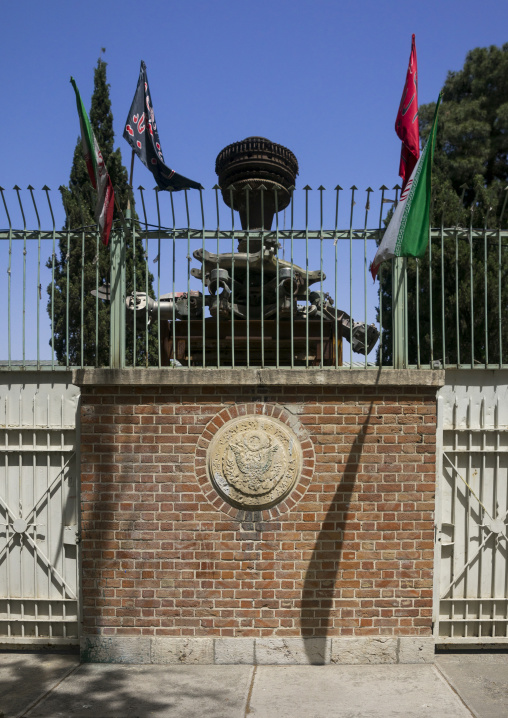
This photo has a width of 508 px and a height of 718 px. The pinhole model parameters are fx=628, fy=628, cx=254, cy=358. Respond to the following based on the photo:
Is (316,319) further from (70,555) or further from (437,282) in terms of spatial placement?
(437,282)

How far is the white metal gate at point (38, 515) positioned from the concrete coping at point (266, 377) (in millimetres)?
610

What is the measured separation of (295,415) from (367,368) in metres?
0.69

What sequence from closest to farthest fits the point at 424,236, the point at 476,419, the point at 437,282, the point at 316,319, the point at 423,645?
the point at 424,236 < the point at 423,645 < the point at 476,419 < the point at 316,319 < the point at 437,282

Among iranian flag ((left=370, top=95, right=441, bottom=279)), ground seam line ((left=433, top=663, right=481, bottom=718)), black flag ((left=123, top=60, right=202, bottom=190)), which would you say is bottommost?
ground seam line ((left=433, top=663, right=481, bottom=718))

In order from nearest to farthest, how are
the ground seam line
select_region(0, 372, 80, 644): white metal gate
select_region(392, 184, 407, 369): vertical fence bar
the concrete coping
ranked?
the ground seam line
the concrete coping
select_region(392, 184, 407, 369): vertical fence bar
select_region(0, 372, 80, 644): white metal gate

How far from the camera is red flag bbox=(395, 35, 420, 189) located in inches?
194

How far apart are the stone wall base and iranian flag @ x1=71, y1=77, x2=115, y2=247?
323cm

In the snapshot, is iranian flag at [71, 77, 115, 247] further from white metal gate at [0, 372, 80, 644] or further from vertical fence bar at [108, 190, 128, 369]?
white metal gate at [0, 372, 80, 644]

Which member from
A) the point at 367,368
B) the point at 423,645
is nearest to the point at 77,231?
the point at 367,368

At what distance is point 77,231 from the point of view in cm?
538

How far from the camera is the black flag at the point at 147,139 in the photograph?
5.21 meters

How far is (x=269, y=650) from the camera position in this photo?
488cm

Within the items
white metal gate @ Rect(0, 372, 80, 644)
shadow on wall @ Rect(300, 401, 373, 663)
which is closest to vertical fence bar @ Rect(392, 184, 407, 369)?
shadow on wall @ Rect(300, 401, 373, 663)

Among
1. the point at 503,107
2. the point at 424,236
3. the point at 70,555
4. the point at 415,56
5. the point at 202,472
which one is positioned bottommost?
the point at 70,555
